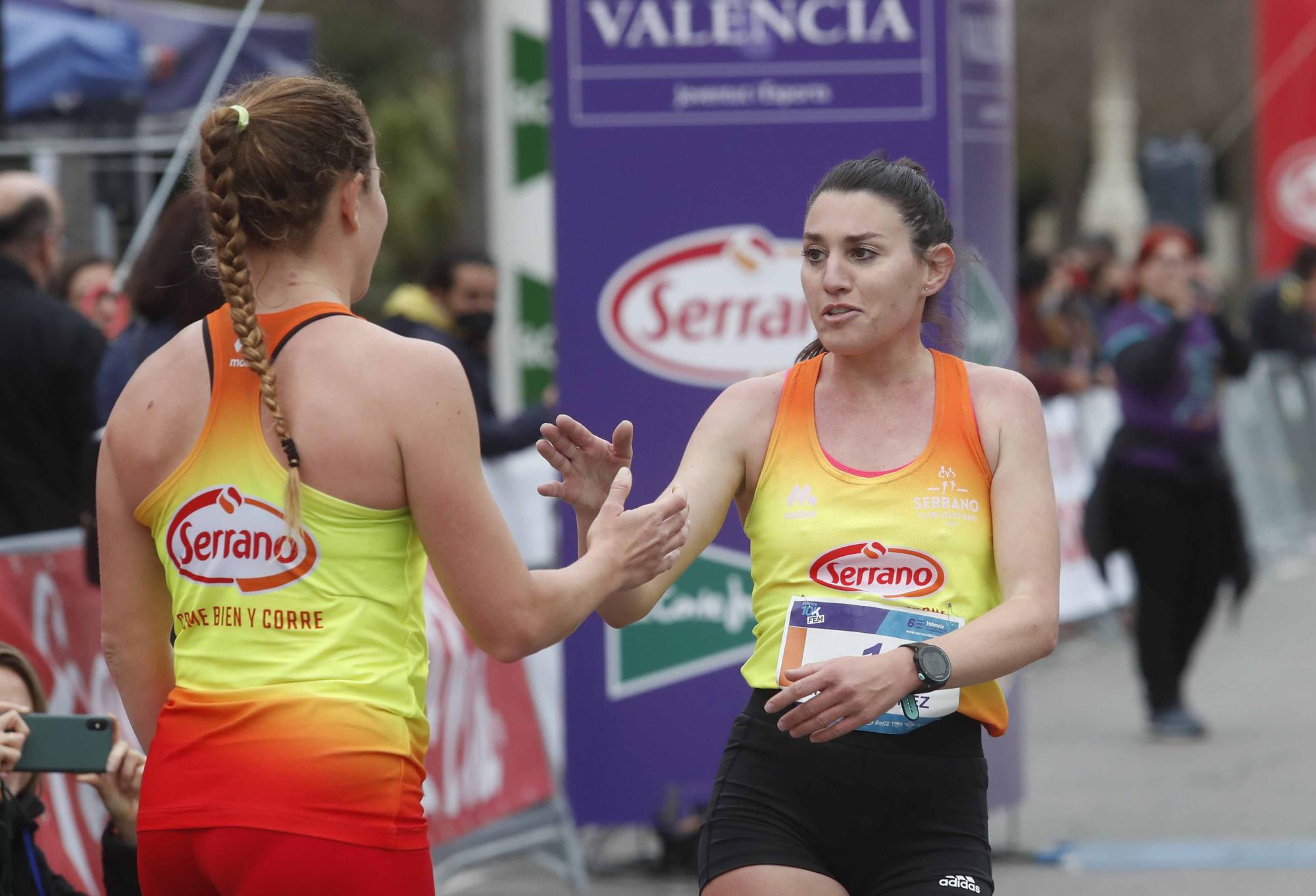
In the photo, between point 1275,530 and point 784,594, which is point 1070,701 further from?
point 784,594

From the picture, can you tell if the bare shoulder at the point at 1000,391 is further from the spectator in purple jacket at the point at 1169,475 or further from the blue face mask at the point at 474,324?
the spectator in purple jacket at the point at 1169,475

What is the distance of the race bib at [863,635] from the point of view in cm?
319

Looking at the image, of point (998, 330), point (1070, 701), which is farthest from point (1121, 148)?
point (998, 330)

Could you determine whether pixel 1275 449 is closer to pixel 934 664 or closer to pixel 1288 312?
pixel 1288 312

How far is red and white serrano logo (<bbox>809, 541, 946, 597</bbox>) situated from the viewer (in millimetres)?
3223

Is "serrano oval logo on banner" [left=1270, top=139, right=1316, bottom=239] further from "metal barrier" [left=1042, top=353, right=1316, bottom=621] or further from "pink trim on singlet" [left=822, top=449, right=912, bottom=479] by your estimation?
"pink trim on singlet" [left=822, top=449, right=912, bottom=479]

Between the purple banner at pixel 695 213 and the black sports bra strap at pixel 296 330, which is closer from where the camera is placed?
the black sports bra strap at pixel 296 330

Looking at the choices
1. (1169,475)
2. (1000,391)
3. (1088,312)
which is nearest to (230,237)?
(1000,391)

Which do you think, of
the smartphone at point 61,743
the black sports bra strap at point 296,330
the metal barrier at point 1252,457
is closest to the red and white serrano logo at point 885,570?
the black sports bra strap at point 296,330

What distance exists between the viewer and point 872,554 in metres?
3.23

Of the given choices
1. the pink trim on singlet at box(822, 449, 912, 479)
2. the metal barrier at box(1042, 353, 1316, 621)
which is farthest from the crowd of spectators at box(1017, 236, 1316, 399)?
the pink trim on singlet at box(822, 449, 912, 479)

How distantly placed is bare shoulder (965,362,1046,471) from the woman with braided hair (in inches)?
33.9

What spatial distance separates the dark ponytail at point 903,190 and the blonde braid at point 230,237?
105 cm

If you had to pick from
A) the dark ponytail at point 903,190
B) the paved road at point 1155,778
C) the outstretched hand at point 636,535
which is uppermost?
the dark ponytail at point 903,190
